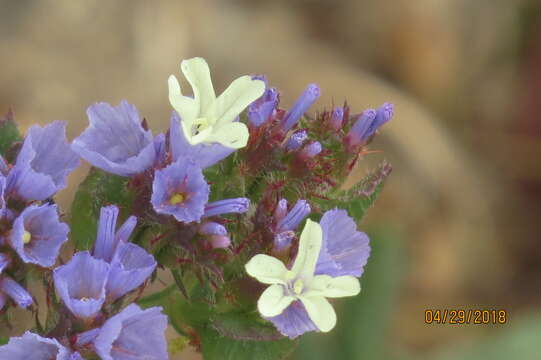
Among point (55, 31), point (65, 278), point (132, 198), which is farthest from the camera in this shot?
point (55, 31)

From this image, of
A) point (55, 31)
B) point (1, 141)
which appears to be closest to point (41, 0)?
point (55, 31)

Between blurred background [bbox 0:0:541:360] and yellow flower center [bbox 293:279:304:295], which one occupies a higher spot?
blurred background [bbox 0:0:541:360]

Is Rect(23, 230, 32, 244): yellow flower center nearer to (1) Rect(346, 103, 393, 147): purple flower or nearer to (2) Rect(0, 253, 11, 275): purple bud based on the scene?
(2) Rect(0, 253, 11, 275): purple bud

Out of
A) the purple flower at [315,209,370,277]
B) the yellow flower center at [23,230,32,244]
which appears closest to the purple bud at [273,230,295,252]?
→ the purple flower at [315,209,370,277]

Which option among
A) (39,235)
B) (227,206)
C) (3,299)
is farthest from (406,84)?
(3,299)

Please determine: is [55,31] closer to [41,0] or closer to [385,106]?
[41,0]

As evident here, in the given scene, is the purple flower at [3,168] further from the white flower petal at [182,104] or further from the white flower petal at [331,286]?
the white flower petal at [331,286]

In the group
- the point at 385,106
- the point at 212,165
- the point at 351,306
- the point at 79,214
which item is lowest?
the point at 351,306
